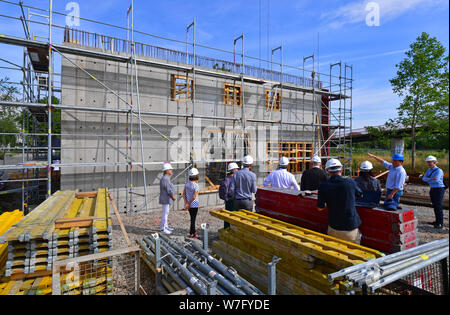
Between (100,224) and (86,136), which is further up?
(86,136)

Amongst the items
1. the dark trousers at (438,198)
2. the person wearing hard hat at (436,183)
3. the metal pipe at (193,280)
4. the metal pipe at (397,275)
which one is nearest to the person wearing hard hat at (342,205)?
the metal pipe at (397,275)

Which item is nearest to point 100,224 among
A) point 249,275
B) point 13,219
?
point 249,275

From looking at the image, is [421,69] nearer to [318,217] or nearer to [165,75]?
[165,75]

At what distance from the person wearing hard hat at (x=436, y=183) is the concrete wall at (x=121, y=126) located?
6.87 m

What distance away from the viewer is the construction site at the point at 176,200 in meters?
3.08

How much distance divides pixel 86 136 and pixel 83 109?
0.98 metres

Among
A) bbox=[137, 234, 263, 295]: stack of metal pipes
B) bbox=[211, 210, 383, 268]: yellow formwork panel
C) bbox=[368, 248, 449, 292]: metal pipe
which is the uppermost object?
bbox=[368, 248, 449, 292]: metal pipe

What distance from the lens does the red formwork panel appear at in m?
3.19

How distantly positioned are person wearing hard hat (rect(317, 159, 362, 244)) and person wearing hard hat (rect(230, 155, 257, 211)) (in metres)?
2.08

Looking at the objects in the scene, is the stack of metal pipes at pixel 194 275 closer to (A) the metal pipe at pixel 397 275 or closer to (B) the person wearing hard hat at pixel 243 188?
(A) the metal pipe at pixel 397 275

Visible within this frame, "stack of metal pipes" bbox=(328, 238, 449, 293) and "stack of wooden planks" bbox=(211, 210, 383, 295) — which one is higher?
"stack of metal pipes" bbox=(328, 238, 449, 293)

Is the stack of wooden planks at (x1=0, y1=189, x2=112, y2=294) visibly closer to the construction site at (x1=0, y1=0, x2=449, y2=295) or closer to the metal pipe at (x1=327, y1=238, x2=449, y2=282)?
the construction site at (x1=0, y1=0, x2=449, y2=295)

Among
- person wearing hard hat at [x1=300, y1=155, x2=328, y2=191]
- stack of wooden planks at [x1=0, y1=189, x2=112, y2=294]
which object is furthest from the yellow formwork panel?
stack of wooden planks at [x1=0, y1=189, x2=112, y2=294]
